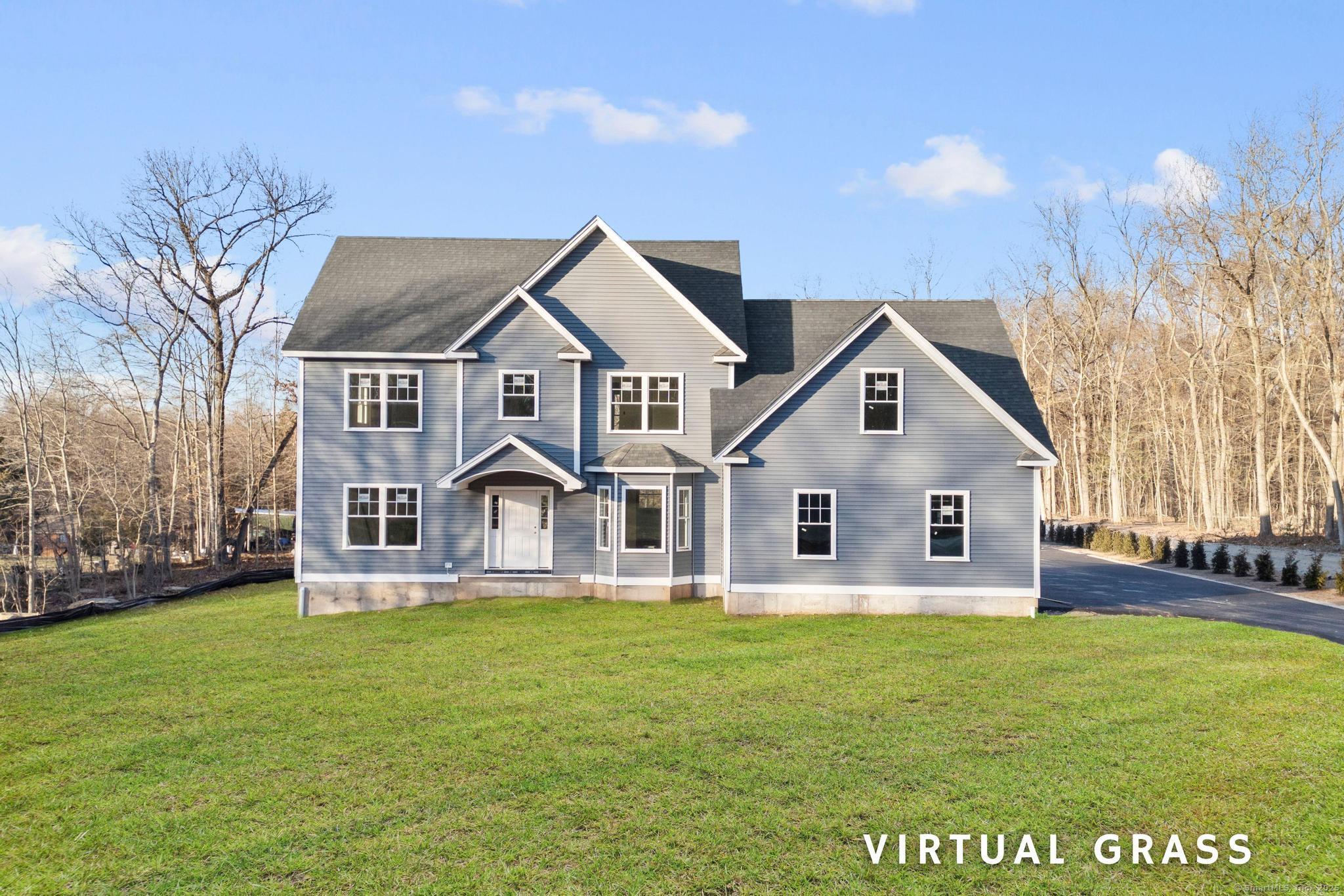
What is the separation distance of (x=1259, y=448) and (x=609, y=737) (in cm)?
3419

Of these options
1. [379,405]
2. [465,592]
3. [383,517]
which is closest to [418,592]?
[465,592]

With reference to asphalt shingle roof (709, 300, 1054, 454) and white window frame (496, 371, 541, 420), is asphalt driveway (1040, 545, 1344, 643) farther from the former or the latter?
white window frame (496, 371, 541, 420)

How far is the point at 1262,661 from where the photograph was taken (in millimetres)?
13422

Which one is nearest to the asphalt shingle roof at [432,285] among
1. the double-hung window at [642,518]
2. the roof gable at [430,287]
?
the roof gable at [430,287]

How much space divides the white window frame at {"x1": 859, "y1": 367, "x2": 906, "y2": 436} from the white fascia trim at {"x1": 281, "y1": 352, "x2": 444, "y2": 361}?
978 cm

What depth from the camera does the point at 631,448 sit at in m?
20.3

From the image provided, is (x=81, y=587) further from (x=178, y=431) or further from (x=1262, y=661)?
(x=1262, y=661)

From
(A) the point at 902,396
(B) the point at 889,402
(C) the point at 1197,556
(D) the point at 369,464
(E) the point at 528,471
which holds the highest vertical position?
(A) the point at 902,396

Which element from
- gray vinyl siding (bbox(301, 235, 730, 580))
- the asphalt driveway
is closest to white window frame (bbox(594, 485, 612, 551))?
gray vinyl siding (bbox(301, 235, 730, 580))

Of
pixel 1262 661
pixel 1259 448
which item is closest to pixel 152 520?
Result: pixel 1262 661

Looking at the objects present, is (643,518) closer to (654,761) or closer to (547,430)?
(547,430)

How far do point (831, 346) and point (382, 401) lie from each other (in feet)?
35.2

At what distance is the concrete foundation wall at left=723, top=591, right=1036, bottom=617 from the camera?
18.1 meters

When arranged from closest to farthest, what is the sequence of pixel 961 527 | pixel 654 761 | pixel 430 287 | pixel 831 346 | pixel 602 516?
pixel 654 761, pixel 961 527, pixel 831 346, pixel 602 516, pixel 430 287
